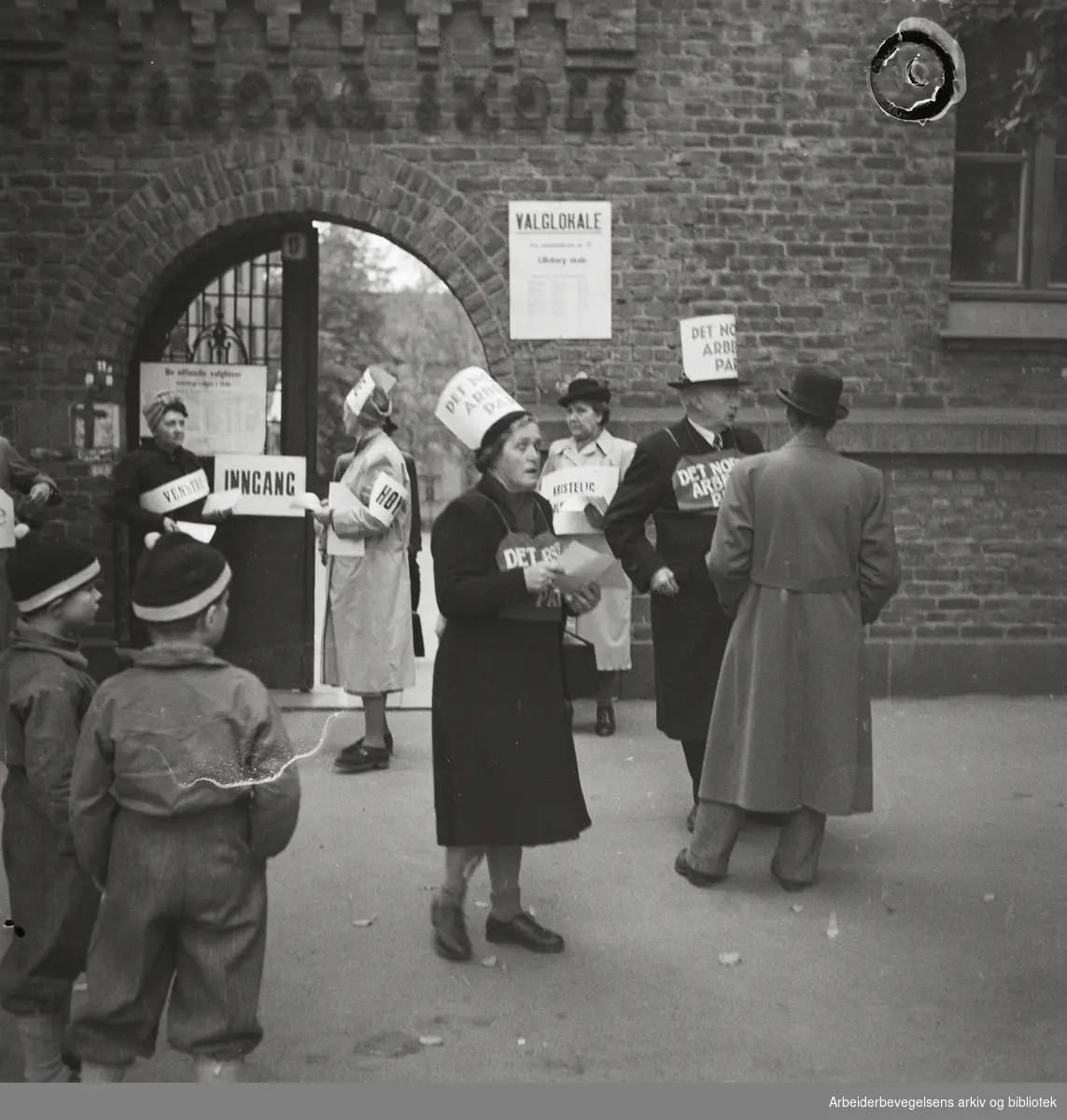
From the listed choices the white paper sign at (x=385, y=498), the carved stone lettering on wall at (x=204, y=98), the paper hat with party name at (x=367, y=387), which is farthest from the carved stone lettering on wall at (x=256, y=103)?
the white paper sign at (x=385, y=498)

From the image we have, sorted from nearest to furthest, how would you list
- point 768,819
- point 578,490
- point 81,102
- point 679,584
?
point 679,584 < point 768,819 < point 578,490 < point 81,102

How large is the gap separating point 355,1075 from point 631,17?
7.28m

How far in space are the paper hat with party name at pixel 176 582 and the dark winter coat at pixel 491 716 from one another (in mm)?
1457

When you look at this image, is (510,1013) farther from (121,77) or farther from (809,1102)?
(121,77)

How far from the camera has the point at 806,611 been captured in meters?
5.61

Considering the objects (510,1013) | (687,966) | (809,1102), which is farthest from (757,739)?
(809,1102)

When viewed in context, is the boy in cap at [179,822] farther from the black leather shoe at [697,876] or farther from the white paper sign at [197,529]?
the white paper sign at [197,529]

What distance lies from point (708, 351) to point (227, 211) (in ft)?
13.8

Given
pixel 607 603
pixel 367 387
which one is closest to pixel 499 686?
pixel 367 387

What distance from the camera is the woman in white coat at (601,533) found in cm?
865

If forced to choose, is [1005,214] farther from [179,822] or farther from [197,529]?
[179,822]

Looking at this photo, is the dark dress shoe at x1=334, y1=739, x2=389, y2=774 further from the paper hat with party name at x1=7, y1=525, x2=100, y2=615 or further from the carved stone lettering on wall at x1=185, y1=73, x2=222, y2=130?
the carved stone lettering on wall at x1=185, y1=73, x2=222, y2=130

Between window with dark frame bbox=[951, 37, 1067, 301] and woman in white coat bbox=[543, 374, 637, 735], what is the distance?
2.88 m

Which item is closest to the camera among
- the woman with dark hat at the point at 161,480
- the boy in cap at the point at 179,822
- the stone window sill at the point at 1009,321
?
the boy in cap at the point at 179,822
